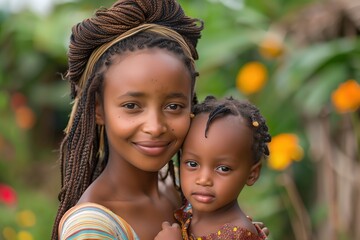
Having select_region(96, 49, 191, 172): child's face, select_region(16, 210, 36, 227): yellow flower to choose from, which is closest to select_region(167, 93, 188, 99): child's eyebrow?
select_region(96, 49, 191, 172): child's face

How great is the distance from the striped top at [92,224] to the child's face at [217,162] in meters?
0.31

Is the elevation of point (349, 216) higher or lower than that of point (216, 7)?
lower

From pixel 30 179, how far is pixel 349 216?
447 cm

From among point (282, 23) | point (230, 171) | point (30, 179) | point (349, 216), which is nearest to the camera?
point (230, 171)

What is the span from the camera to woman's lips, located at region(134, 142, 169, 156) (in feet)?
11.4

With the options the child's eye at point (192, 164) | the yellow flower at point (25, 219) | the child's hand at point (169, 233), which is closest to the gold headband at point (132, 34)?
the child's eye at point (192, 164)

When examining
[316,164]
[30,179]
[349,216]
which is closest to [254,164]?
[349,216]

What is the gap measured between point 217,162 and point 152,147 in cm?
27

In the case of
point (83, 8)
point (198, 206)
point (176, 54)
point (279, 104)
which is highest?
point (83, 8)

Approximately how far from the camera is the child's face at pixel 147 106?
11.3 feet

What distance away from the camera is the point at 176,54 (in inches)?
141

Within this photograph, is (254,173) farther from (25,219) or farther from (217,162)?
(25,219)

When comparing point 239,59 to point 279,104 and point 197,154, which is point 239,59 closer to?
point 279,104

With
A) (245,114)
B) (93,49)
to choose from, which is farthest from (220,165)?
(93,49)
